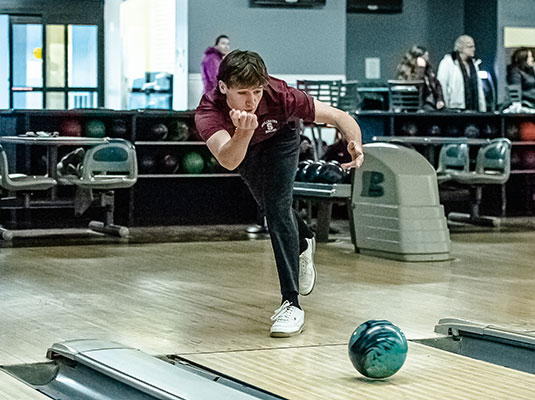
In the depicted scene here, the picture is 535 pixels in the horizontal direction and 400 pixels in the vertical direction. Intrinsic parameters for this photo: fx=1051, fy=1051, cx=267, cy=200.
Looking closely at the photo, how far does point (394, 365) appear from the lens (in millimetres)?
2418

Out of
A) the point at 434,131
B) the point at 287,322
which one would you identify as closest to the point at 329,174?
the point at 434,131

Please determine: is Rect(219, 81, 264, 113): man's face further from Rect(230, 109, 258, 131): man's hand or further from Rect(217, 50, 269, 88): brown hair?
Rect(230, 109, 258, 131): man's hand

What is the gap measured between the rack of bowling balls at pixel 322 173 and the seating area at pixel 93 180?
1.03 meters

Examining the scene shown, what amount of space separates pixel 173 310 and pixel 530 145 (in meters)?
5.07

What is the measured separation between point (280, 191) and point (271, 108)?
10.4 inches

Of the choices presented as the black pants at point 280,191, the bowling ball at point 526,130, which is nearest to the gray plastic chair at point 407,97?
the bowling ball at point 526,130

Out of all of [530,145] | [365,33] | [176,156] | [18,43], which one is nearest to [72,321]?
[176,156]

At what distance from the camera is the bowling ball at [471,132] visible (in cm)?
778

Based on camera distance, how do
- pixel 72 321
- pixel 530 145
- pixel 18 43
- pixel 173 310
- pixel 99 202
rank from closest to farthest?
pixel 72 321
pixel 173 310
pixel 99 202
pixel 530 145
pixel 18 43

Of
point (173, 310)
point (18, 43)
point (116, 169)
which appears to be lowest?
point (173, 310)

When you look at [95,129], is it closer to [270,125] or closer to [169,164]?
[169,164]

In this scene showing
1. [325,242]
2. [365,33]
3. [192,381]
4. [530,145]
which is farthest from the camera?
[365,33]

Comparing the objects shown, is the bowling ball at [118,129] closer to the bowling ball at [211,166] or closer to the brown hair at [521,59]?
the bowling ball at [211,166]

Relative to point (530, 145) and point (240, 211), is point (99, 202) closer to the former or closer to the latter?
point (240, 211)
